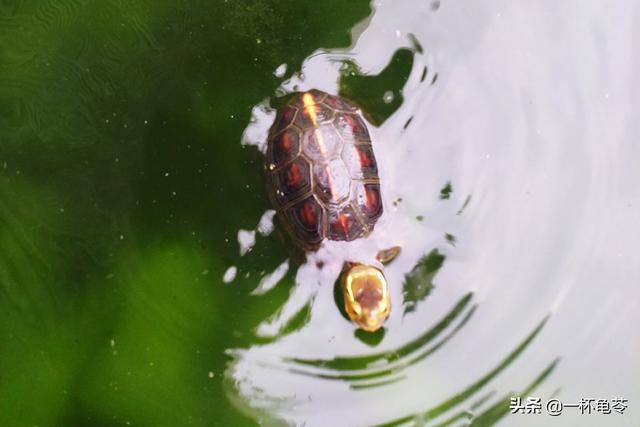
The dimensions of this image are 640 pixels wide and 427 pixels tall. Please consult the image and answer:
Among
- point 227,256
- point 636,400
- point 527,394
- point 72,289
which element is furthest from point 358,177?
point 636,400

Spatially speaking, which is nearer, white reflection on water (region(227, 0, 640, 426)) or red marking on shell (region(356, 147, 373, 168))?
red marking on shell (region(356, 147, 373, 168))

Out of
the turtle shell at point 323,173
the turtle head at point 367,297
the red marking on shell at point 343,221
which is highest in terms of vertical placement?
the turtle shell at point 323,173

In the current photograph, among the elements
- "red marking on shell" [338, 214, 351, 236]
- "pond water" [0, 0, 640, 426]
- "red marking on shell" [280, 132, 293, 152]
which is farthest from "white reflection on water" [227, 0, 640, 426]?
"red marking on shell" [280, 132, 293, 152]

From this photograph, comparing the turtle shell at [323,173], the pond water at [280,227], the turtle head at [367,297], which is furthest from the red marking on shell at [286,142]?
the turtle head at [367,297]

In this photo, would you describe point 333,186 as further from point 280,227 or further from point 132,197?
point 132,197

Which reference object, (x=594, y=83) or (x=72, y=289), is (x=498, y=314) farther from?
(x=72, y=289)

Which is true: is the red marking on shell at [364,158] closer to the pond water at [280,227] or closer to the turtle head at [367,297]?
the pond water at [280,227]

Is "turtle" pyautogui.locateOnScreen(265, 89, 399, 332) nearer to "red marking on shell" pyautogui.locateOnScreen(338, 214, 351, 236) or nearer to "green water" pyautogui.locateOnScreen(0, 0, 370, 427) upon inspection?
"red marking on shell" pyautogui.locateOnScreen(338, 214, 351, 236)
